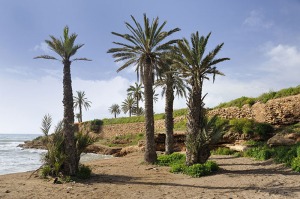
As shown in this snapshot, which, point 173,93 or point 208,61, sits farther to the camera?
point 173,93

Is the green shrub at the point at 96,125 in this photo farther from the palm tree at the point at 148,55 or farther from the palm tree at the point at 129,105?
the palm tree at the point at 148,55

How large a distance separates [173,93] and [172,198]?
14.0 m

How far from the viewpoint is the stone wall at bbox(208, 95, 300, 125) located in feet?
67.9

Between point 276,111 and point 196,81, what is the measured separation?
1015cm

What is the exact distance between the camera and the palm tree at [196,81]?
46.7 feet

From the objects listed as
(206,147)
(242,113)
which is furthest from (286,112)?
(206,147)

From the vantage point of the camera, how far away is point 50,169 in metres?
12.6

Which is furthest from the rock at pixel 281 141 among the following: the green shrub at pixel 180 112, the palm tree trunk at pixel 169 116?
the green shrub at pixel 180 112

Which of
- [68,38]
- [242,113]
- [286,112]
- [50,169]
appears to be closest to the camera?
[50,169]

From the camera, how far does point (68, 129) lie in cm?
1291

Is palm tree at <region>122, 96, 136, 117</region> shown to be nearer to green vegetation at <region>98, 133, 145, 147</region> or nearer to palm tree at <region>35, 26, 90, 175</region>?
green vegetation at <region>98, 133, 145, 147</region>

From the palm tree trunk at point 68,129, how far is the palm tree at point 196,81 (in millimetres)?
5809

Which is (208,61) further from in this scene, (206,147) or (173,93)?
(173,93)

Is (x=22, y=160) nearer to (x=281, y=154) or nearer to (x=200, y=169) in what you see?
(x=200, y=169)
